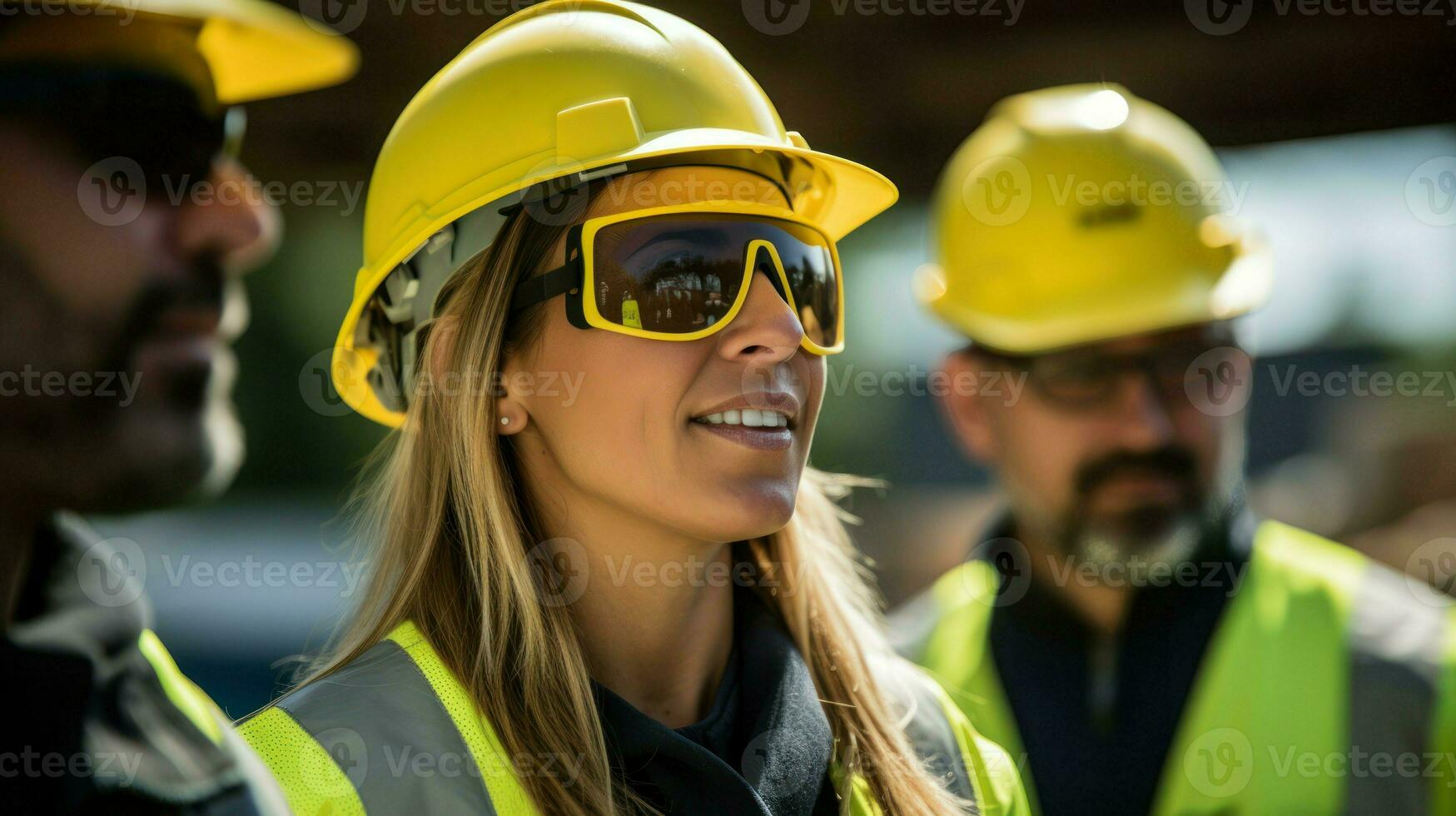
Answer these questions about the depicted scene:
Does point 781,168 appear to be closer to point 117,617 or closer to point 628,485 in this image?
point 628,485

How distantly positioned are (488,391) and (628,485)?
31 centimetres

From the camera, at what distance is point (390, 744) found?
1.83 meters

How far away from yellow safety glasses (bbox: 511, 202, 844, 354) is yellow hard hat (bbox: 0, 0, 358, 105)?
0.58m

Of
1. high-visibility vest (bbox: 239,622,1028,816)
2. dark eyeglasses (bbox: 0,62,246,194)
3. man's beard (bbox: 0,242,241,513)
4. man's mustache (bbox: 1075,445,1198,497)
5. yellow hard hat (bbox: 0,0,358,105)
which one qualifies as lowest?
high-visibility vest (bbox: 239,622,1028,816)

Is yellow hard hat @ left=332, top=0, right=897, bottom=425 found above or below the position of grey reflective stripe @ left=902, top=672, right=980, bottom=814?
above

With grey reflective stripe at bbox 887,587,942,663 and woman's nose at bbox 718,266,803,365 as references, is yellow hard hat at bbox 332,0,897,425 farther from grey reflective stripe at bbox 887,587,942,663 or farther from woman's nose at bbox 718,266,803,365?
grey reflective stripe at bbox 887,587,942,663

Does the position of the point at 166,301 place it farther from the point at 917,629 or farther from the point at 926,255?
the point at 926,255

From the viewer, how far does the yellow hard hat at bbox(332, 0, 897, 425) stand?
83.6 inches

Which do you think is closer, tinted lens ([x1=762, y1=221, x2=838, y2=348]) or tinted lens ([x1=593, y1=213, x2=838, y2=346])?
tinted lens ([x1=593, y1=213, x2=838, y2=346])

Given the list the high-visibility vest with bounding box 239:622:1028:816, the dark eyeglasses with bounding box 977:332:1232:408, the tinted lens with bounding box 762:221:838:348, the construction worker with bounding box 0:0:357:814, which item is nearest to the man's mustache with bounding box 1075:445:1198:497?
the dark eyeglasses with bounding box 977:332:1232:408

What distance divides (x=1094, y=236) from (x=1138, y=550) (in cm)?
93

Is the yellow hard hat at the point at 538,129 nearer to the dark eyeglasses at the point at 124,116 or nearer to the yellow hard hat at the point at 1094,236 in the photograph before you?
the dark eyeglasses at the point at 124,116

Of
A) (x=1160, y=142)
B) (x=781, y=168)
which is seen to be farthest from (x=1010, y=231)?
(x=781, y=168)

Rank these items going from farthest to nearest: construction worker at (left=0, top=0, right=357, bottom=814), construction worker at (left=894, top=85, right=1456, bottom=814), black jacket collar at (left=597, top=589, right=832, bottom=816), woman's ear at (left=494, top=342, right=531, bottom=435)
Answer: construction worker at (left=894, top=85, right=1456, bottom=814), woman's ear at (left=494, top=342, right=531, bottom=435), black jacket collar at (left=597, top=589, right=832, bottom=816), construction worker at (left=0, top=0, right=357, bottom=814)
